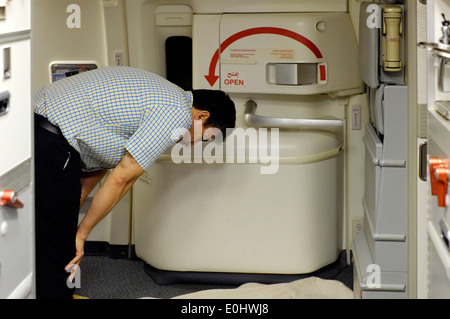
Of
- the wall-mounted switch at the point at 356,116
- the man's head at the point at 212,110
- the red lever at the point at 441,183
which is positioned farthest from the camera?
the wall-mounted switch at the point at 356,116

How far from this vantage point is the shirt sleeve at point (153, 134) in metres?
3.25

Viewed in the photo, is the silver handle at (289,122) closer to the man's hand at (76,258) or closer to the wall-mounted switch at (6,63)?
the man's hand at (76,258)

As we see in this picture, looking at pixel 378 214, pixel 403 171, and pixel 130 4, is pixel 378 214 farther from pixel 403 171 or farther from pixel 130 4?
pixel 130 4

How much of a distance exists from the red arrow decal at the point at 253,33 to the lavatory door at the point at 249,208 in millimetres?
406

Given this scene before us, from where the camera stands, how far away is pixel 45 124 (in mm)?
3215

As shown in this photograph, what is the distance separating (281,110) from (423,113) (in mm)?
1555

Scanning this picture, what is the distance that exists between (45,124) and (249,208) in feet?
4.66

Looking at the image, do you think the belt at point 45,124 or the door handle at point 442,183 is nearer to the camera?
the door handle at point 442,183

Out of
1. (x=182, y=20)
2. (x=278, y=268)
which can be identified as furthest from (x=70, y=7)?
(x=278, y=268)

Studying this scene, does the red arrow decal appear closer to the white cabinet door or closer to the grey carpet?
the grey carpet

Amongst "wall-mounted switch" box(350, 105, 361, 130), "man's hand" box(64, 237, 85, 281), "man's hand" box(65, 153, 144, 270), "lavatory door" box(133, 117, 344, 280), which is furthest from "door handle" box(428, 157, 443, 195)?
"wall-mounted switch" box(350, 105, 361, 130)

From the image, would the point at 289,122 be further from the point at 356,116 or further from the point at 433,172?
the point at 433,172

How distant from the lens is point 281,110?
446cm

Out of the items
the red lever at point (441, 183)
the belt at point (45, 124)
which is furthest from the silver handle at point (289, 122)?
the red lever at point (441, 183)
